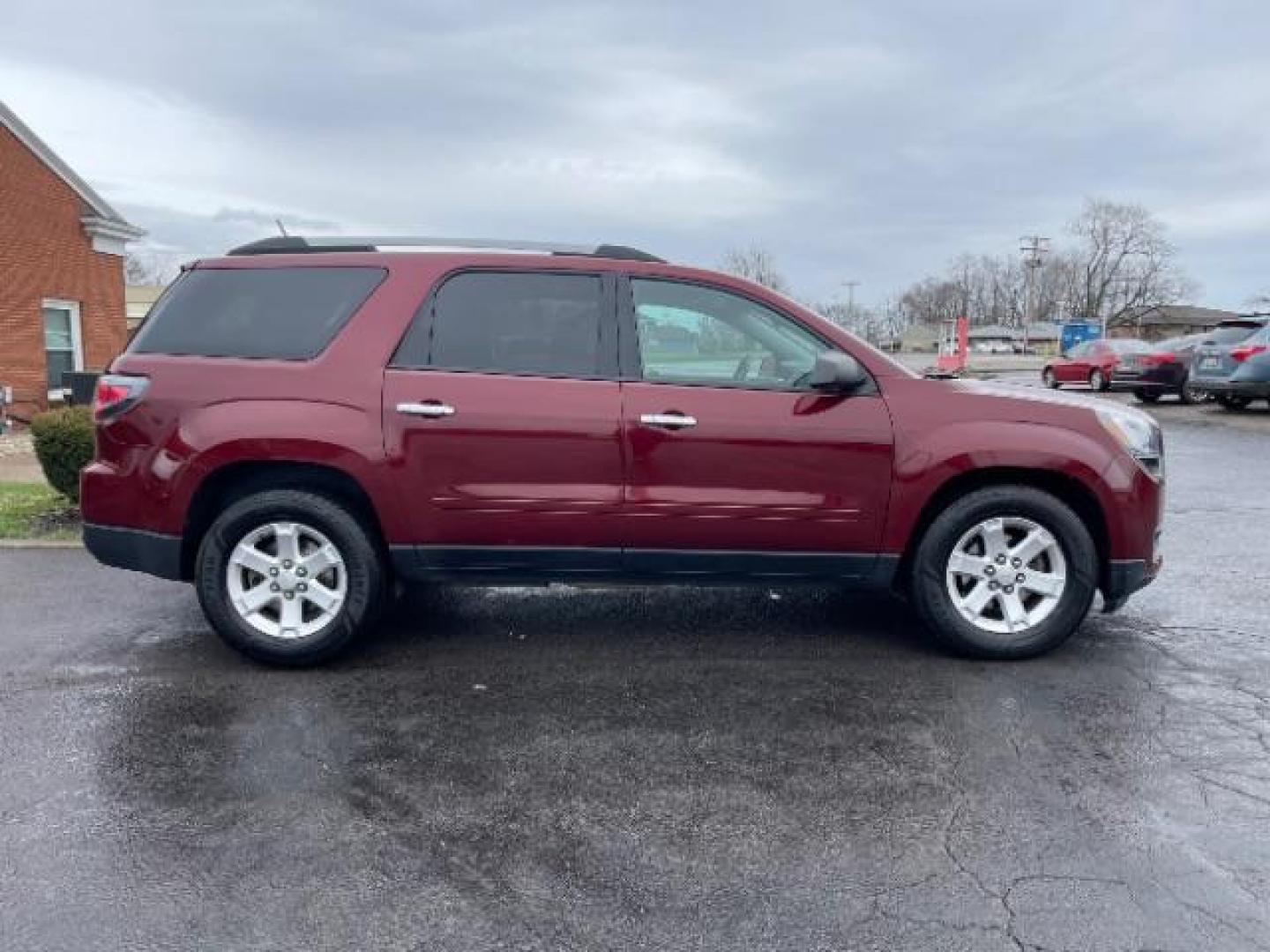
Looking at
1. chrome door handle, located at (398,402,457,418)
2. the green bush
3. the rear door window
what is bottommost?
the green bush

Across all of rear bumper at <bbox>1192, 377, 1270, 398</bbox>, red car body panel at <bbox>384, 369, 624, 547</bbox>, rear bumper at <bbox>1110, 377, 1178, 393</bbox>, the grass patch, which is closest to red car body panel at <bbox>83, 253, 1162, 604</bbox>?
red car body panel at <bbox>384, 369, 624, 547</bbox>

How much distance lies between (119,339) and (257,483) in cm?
1923

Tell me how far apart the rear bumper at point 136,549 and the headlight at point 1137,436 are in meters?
4.42

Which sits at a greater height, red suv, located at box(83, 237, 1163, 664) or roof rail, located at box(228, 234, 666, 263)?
roof rail, located at box(228, 234, 666, 263)

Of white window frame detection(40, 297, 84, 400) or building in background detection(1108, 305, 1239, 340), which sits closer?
white window frame detection(40, 297, 84, 400)

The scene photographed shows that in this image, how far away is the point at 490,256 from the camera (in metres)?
4.57

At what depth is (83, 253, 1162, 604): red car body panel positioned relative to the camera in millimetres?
4344

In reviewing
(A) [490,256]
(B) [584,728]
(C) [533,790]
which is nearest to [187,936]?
(C) [533,790]

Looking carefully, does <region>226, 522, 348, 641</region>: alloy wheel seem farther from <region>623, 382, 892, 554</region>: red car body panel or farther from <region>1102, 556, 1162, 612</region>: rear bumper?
<region>1102, 556, 1162, 612</region>: rear bumper

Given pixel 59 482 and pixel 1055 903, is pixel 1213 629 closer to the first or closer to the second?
pixel 1055 903

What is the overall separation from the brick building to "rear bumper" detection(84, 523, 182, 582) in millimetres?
15696

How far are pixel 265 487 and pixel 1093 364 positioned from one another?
2486 cm

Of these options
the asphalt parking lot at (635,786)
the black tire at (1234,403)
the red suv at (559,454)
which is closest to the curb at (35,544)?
the asphalt parking lot at (635,786)

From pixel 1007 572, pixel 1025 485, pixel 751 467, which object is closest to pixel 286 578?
pixel 751 467
